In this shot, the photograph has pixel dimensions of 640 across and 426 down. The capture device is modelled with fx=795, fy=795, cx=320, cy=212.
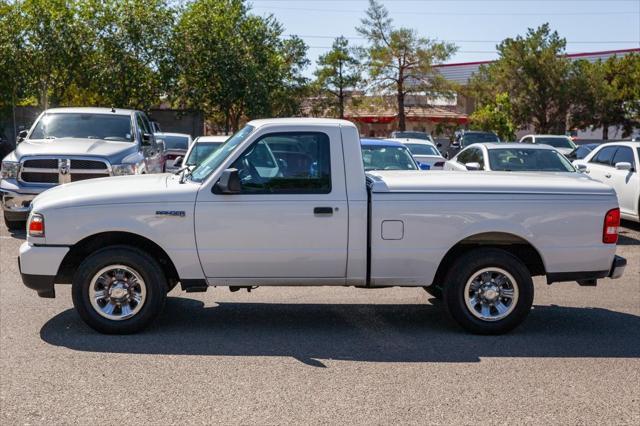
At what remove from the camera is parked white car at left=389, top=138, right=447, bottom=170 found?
17922 mm

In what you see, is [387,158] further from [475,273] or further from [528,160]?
[475,273]

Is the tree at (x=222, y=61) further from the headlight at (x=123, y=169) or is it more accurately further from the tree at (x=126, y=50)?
the headlight at (x=123, y=169)

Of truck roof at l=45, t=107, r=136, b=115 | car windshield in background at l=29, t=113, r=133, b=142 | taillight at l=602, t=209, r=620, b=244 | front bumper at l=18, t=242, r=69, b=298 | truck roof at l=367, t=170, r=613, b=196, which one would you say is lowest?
front bumper at l=18, t=242, r=69, b=298

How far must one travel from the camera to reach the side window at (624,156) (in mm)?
14607

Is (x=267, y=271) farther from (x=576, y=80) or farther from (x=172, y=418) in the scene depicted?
(x=576, y=80)

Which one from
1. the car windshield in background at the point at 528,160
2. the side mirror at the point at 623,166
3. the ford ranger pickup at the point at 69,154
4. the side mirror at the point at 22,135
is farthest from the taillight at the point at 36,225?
the side mirror at the point at 623,166

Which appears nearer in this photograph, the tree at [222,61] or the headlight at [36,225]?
the headlight at [36,225]

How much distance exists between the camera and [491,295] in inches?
279

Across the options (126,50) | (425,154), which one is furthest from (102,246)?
(126,50)

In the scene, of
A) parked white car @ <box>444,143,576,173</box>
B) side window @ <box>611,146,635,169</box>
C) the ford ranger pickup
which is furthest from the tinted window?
side window @ <box>611,146,635,169</box>

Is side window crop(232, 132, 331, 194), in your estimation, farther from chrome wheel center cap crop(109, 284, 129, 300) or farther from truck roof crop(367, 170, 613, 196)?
chrome wheel center cap crop(109, 284, 129, 300)

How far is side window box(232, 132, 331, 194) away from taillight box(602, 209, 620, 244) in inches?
98.7

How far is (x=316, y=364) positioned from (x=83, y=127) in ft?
29.0

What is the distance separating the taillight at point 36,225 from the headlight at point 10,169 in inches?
229
